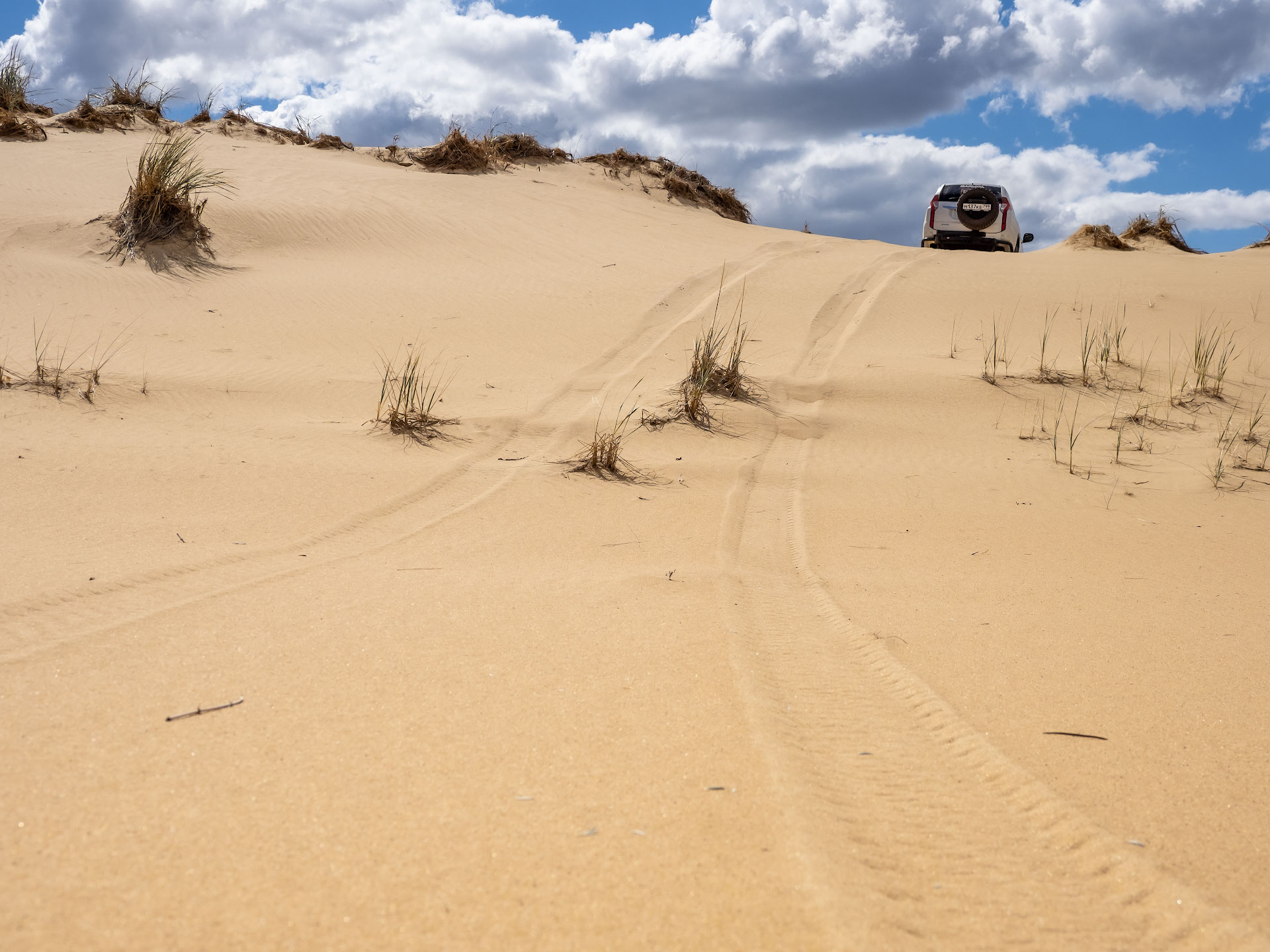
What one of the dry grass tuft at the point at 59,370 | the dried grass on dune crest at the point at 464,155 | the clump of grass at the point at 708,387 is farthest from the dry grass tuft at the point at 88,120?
the clump of grass at the point at 708,387

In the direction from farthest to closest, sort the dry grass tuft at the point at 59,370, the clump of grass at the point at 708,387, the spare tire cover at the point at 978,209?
the spare tire cover at the point at 978,209 → the clump of grass at the point at 708,387 → the dry grass tuft at the point at 59,370

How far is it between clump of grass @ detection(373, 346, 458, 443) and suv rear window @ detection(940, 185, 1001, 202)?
33.7 feet

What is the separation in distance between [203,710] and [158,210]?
8032 mm

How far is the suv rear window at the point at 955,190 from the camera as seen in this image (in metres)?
13.3

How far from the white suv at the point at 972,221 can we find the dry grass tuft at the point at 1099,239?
Result: 96cm

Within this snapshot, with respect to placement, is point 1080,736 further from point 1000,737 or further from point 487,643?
point 487,643

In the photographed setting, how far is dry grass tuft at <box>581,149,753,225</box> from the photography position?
1447cm

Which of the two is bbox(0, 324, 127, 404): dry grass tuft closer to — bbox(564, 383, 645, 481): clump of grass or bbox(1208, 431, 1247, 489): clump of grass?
bbox(564, 383, 645, 481): clump of grass

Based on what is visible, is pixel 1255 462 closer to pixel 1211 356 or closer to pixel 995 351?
pixel 1211 356

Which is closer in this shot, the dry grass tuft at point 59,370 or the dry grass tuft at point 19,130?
the dry grass tuft at point 59,370

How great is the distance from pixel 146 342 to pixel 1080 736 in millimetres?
6762

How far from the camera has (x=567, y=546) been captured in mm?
3717

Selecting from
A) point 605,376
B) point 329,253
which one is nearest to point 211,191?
point 329,253

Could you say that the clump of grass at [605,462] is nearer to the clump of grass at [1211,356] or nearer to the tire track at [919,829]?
the tire track at [919,829]
